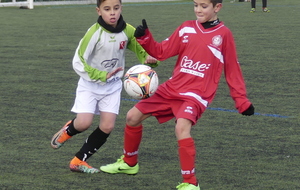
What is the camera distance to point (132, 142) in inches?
192

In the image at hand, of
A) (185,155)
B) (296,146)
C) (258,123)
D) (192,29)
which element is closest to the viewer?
(185,155)

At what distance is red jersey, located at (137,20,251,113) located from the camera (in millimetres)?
4562

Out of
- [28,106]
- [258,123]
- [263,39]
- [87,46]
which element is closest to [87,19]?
[263,39]

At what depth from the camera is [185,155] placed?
436 cm

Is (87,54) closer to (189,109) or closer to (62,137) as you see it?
(62,137)

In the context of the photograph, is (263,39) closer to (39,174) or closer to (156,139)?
(156,139)

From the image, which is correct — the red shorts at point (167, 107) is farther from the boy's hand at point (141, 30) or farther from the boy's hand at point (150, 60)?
the boy's hand at point (141, 30)

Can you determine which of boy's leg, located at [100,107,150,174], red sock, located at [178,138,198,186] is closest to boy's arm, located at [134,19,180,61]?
boy's leg, located at [100,107,150,174]

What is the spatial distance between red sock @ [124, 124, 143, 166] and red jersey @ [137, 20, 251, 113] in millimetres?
375

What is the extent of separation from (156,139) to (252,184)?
1.42 meters

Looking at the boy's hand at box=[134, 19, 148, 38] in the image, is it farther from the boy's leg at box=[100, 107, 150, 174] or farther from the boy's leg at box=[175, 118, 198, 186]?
the boy's leg at box=[175, 118, 198, 186]

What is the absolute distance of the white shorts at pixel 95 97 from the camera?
197 inches

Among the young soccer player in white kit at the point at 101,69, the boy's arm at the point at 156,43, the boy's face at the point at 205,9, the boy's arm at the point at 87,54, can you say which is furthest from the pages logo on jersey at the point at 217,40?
the boy's arm at the point at 87,54

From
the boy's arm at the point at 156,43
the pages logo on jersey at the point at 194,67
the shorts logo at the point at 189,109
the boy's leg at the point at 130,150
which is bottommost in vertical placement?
the boy's leg at the point at 130,150
